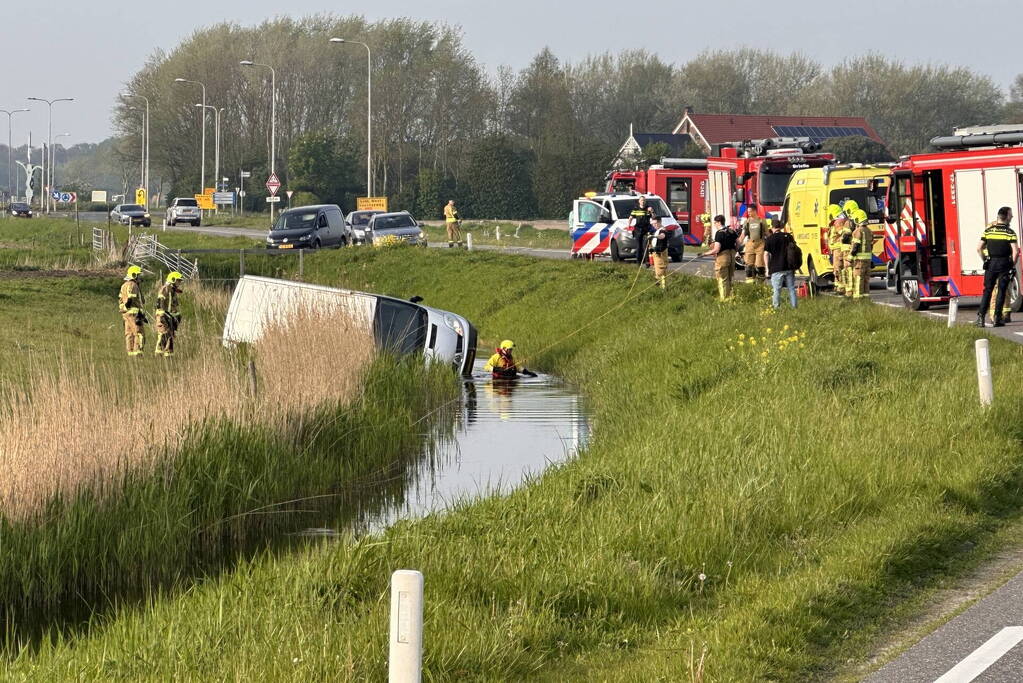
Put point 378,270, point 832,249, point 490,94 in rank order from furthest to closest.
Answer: point 490,94 → point 378,270 → point 832,249

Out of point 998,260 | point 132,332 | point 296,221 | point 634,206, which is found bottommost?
point 132,332

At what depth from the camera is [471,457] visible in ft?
56.5

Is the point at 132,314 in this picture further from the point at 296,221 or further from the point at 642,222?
the point at 296,221

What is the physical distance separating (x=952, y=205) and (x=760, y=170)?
10087 mm

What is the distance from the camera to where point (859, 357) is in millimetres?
18172

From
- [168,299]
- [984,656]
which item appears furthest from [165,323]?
[984,656]

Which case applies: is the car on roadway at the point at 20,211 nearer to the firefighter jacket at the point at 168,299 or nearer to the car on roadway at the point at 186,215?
the car on roadway at the point at 186,215

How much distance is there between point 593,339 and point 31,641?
18.4 metres

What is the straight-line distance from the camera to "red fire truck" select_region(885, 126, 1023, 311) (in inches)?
945

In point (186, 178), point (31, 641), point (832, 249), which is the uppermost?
point (186, 178)

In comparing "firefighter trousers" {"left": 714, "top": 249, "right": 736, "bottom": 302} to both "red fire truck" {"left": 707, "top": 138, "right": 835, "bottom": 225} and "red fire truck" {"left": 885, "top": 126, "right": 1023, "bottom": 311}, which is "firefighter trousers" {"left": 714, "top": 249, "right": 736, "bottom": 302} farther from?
"red fire truck" {"left": 707, "top": 138, "right": 835, "bottom": 225}

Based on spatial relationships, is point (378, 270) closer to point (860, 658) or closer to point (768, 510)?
point (768, 510)

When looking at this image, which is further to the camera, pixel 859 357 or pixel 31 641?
pixel 859 357

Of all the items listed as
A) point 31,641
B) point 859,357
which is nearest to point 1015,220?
point 859,357
